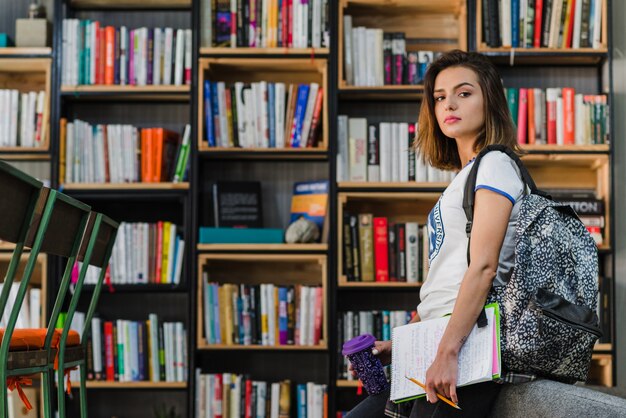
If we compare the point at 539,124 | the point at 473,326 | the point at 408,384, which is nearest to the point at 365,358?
the point at 408,384

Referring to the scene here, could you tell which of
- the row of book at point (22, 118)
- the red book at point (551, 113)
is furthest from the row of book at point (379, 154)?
the row of book at point (22, 118)

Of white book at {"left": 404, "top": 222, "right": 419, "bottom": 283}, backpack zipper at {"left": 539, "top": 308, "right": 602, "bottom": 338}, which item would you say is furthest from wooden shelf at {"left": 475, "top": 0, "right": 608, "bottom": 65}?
backpack zipper at {"left": 539, "top": 308, "right": 602, "bottom": 338}

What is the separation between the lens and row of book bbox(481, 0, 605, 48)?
3479mm

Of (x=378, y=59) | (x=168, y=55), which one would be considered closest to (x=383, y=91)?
(x=378, y=59)

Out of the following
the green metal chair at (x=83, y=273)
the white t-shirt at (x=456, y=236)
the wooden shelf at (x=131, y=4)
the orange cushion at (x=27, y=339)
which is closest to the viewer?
the white t-shirt at (x=456, y=236)

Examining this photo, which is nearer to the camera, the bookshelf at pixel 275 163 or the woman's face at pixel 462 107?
the woman's face at pixel 462 107

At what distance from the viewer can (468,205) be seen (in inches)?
63.2

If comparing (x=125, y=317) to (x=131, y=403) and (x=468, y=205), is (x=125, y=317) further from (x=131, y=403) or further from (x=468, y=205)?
(x=468, y=205)

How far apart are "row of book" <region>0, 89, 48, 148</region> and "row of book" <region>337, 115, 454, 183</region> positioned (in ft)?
4.22

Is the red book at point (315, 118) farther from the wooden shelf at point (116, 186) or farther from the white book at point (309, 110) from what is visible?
the wooden shelf at point (116, 186)

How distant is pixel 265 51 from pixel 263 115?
0.27m

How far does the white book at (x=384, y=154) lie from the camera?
11.5 feet

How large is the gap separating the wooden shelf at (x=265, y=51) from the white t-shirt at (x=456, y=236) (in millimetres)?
1874

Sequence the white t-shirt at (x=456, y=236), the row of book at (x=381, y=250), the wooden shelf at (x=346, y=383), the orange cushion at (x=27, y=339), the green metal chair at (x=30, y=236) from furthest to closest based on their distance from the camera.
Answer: the row of book at (x=381, y=250) < the wooden shelf at (x=346, y=383) < the orange cushion at (x=27, y=339) < the green metal chair at (x=30, y=236) < the white t-shirt at (x=456, y=236)
